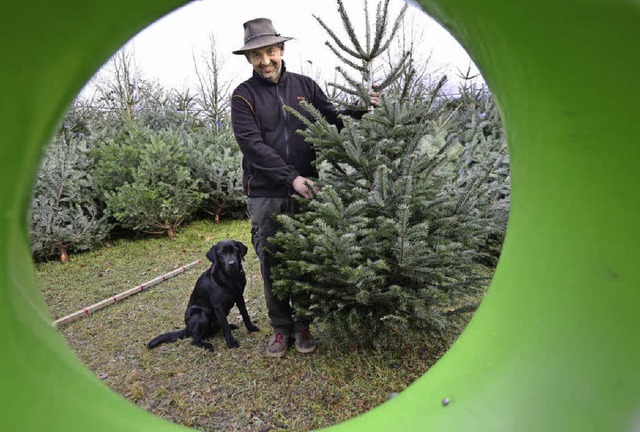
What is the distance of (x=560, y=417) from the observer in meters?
0.85

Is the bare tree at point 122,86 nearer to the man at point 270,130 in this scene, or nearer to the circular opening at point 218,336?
the circular opening at point 218,336

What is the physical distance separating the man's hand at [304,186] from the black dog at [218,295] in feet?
3.38

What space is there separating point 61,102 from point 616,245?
1.05 metres

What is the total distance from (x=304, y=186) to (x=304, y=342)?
3.80ft

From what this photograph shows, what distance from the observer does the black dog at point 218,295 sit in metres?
3.58

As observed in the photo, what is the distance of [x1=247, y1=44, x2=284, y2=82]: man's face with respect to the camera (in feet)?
9.27

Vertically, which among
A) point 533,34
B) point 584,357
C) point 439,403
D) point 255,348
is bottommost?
point 255,348

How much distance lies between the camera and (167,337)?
12.6 ft

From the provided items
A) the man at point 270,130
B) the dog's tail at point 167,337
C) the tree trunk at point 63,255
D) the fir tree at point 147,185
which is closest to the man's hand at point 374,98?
the man at point 270,130

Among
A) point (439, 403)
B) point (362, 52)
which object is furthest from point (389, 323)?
point (439, 403)

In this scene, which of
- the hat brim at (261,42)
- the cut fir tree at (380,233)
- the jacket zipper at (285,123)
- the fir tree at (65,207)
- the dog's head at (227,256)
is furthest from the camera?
the fir tree at (65,207)

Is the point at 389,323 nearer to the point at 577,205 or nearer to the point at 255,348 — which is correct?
the point at 255,348

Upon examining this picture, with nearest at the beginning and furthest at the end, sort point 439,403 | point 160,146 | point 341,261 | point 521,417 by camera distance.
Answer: point 521,417 → point 439,403 → point 341,261 → point 160,146

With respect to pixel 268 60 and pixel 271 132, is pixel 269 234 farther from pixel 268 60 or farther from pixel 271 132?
pixel 268 60
